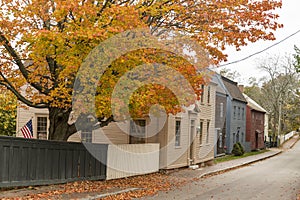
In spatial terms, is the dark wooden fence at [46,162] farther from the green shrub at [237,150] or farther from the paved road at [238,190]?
the green shrub at [237,150]

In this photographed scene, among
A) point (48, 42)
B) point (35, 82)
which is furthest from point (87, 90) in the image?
point (35, 82)

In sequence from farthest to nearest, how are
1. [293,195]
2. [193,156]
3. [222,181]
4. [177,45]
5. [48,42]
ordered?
[193,156]
[222,181]
[293,195]
[177,45]
[48,42]

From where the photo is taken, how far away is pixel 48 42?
12570 mm

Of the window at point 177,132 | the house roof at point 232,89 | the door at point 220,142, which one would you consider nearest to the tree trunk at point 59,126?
the window at point 177,132

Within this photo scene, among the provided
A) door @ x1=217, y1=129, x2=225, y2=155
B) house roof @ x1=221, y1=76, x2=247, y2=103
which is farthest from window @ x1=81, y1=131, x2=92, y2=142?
house roof @ x1=221, y1=76, x2=247, y2=103

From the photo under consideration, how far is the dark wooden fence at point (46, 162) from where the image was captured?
12.6m

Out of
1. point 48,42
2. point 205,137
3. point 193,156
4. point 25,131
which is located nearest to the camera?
point 48,42

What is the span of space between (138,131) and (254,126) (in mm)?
34614

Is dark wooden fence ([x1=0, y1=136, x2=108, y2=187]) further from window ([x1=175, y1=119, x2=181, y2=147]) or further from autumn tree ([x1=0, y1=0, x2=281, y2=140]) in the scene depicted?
window ([x1=175, y1=119, x2=181, y2=147])

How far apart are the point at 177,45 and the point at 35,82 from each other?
4.99 metres

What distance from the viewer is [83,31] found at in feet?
40.4

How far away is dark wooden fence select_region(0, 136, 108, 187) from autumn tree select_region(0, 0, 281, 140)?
43.8 inches

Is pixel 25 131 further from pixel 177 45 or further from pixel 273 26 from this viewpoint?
pixel 273 26

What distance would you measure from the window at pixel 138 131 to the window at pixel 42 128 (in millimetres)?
4693
